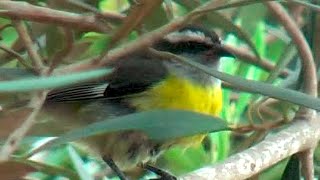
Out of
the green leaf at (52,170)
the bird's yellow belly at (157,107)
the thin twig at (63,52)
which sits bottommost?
the bird's yellow belly at (157,107)

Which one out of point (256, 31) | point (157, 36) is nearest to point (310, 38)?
point (256, 31)

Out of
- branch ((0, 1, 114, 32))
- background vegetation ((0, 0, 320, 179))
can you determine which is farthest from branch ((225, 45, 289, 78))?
branch ((0, 1, 114, 32))

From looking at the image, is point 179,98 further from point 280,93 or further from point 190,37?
point 280,93

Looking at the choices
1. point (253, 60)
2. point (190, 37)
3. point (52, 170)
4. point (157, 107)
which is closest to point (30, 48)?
point (52, 170)

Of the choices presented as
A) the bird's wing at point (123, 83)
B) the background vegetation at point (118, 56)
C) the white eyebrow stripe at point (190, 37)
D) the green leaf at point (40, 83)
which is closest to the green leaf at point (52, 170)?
the background vegetation at point (118, 56)

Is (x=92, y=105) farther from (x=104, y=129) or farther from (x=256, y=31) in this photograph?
(x=104, y=129)

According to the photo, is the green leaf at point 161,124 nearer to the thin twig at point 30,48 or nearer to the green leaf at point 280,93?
the green leaf at point 280,93

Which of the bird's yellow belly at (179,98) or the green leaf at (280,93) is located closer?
the green leaf at (280,93)
